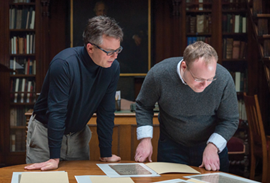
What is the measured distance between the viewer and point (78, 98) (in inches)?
62.1

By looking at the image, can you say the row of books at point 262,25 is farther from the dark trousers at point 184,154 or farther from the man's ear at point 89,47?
the man's ear at point 89,47

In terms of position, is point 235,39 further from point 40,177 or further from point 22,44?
point 40,177

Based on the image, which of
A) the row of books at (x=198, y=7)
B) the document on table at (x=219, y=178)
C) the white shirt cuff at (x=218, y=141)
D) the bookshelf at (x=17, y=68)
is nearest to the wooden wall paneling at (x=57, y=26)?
the bookshelf at (x=17, y=68)

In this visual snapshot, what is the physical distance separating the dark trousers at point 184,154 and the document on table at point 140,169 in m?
0.22

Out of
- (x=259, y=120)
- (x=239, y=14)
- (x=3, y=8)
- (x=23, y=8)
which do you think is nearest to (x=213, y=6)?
(x=239, y=14)

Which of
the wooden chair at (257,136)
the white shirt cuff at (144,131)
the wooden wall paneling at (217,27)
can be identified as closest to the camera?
the white shirt cuff at (144,131)

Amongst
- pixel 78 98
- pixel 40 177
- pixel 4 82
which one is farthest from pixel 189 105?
pixel 4 82

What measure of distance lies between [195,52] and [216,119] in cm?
52

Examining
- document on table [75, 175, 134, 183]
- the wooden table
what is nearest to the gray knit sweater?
document on table [75, 175, 134, 183]

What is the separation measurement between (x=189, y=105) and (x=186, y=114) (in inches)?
2.2

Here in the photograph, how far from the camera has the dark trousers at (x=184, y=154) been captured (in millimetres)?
1724

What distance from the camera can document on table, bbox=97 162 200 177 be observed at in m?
1.36

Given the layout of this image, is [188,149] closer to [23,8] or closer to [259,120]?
[259,120]

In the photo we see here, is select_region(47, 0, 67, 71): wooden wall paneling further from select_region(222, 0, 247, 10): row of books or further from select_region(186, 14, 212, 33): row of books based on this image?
select_region(222, 0, 247, 10): row of books
